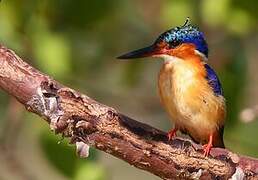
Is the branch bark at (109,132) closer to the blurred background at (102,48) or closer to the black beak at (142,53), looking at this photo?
the blurred background at (102,48)

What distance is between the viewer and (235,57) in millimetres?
2736

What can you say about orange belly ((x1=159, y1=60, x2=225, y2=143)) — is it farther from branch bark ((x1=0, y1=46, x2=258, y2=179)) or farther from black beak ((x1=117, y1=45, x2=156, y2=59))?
branch bark ((x1=0, y1=46, x2=258, y2=179))

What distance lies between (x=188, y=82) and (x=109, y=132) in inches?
20.7

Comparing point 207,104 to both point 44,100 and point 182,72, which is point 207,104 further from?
point 44,100

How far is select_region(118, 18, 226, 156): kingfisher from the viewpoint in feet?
8.20

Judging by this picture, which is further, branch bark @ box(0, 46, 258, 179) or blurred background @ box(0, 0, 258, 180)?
blurred background @ box(0, 0, 258, 180)

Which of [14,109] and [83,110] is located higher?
[14,109]

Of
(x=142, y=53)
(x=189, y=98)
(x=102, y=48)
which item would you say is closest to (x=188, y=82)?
(x=189, y=98)

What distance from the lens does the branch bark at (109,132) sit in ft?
6.23

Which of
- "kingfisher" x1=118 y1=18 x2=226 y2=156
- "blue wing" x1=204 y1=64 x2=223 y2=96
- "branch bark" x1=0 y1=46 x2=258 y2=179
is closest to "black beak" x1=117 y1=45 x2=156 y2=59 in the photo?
"kingfisher" x1=118 y1=18 x2=226 y2=156

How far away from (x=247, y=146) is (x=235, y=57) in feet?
0.84

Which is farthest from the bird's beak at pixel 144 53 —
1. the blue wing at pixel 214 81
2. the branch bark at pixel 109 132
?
the branch bark at pixel 109 132

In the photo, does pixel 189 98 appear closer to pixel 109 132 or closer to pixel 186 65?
pixel 186 65

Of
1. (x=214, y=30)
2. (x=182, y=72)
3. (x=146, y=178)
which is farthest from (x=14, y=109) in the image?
(x=146, y=178)
